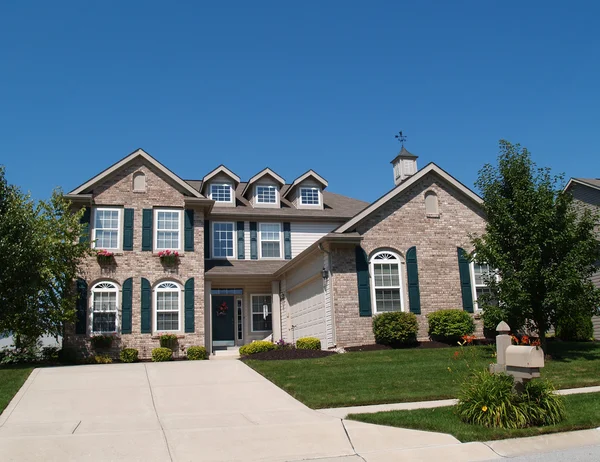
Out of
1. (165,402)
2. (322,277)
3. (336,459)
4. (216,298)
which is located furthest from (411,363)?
(216,298)

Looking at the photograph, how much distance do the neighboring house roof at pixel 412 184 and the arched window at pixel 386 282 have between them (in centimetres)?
145

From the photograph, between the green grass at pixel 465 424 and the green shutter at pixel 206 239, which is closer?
the green grass at pixel 465 424

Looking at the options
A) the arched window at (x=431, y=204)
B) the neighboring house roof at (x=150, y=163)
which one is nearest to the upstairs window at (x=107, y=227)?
the neighboring house roof at (x=150, y=163)

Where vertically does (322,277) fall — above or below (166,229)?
below

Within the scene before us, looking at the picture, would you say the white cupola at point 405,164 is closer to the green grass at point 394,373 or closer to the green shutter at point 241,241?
the green shutter at point 241,241

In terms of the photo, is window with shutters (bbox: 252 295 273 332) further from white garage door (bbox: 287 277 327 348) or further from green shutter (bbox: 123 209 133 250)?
green shutter (bbox: 123 209 133 250)

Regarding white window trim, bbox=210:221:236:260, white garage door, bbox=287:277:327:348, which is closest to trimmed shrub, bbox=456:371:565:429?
white garage door, bbox=287:277:327:348

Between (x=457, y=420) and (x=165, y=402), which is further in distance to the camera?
(x=165, y=402)

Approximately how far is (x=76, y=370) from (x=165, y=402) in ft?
19.1

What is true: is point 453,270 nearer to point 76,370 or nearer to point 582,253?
point 582,253

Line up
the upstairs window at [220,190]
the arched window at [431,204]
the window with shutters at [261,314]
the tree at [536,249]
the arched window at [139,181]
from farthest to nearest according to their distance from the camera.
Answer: the upstairs window at [220,190]
the window with shutters at [261,314]
the arched window at [139,181]
the arched window at [431,204]
the tree at [536,249]

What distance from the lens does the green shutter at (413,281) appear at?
2002cm

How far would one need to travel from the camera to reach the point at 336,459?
7969 millimetres

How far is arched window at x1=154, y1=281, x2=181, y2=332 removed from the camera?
70.5 feet
